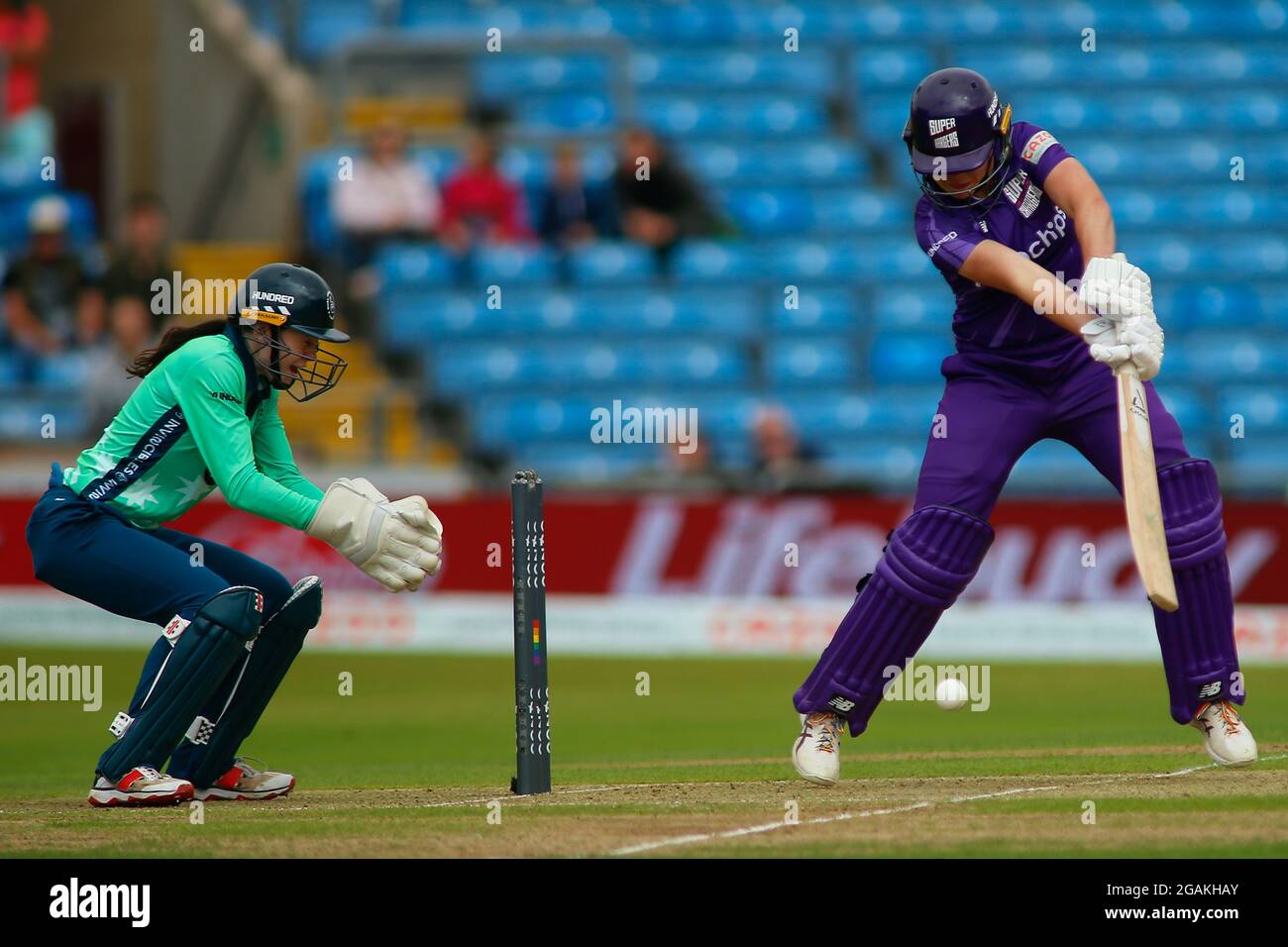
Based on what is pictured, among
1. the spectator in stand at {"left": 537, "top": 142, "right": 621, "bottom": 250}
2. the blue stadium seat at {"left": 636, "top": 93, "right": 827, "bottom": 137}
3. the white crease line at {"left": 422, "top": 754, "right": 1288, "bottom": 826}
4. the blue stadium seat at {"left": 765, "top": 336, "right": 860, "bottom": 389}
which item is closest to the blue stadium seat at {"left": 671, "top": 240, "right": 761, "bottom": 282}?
Result: the spectator in stand at {"left": 537, "top": 142, "right": 621, "bottom": 250}

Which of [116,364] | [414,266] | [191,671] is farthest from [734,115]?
[191,671]

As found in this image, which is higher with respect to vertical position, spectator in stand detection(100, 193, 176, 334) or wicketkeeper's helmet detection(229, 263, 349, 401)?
spectator in stand detection(100, 193, 176, 334)

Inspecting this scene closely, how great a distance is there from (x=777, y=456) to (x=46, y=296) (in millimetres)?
6373

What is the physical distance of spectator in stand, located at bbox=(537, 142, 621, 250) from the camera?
17719 mm

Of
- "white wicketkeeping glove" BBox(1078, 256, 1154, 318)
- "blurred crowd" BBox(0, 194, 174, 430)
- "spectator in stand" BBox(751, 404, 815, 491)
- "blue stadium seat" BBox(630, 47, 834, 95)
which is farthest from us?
"blue stadium seat" BBox(630, 47, 834, 95)

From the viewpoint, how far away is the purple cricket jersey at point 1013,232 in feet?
24.1

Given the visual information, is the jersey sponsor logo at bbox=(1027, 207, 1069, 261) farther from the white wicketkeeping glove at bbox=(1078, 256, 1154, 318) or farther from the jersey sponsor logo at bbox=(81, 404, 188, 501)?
the jersey sponsor logo at bbox=(81, 404, 188, 501)

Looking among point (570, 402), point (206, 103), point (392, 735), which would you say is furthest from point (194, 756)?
point (206, 103)

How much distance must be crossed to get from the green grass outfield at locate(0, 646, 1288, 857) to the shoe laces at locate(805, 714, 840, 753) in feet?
0.57

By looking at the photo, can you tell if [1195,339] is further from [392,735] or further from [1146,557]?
[1146,557]

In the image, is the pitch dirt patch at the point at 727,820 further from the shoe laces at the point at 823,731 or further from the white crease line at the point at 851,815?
the shoe laces at the point at 823,731

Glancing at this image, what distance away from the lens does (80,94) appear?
2130 centimetres

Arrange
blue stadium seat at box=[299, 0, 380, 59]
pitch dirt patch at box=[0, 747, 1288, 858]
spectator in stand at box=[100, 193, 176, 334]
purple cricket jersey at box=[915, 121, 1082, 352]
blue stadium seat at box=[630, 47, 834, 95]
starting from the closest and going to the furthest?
pitch dirt patch at box=[0, 747, 1288, 858], purple cricket jersey at box=[915, 121, 1082, 352], spectator in stand at box=[100, 193, 176, 334], blue stadium seat at box=[630, 47, 834, 95], blue stadium seat at box=[299, 0, 380, 59]

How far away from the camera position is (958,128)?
7207 millimetres
